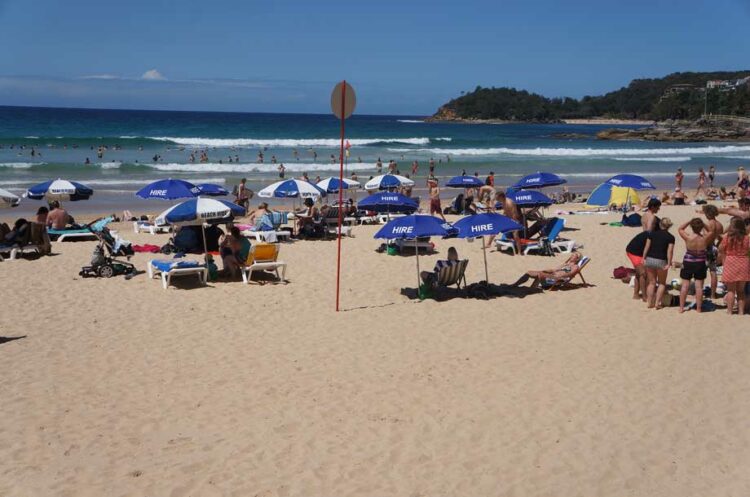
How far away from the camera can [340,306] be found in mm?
9938

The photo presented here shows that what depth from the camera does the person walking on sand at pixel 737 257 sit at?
895cm

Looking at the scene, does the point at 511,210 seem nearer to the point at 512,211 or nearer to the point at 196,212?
the point at 512,211

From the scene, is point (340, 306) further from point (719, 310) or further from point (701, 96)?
point (701, 96)

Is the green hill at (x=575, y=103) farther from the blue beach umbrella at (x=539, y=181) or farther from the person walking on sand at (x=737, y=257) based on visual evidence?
the person walking on sand at (x=737, y=257)

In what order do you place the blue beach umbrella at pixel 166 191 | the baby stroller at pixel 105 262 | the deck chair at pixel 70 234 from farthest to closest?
the deck chair at pixel 70 234, the blue beach umbrella at pixel 166 191, the baby stroller at pixel 105 262

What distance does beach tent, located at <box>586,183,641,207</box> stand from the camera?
1984 cm

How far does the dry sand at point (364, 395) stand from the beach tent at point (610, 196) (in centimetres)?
958

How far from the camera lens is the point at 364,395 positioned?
6.55 m

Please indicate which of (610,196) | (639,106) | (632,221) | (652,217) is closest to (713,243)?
(652,217)

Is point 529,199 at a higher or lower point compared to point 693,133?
lower

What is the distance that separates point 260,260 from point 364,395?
17.1ft

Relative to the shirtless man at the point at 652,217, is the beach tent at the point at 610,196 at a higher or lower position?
lower

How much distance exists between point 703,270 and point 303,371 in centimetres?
540

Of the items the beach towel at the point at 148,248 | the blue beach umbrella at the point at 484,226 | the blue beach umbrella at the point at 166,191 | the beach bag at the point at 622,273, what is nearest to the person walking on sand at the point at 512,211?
the beach bag at the point at 622,273
